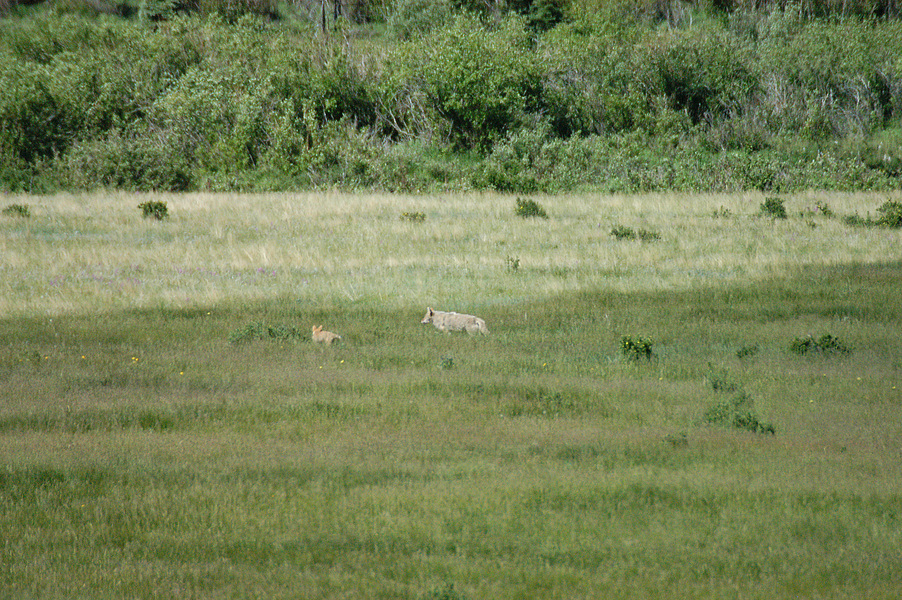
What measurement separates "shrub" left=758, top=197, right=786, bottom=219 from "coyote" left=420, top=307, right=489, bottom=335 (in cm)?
1787

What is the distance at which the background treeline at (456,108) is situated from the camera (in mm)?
44219

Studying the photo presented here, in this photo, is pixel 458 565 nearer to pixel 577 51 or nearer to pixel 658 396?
pixel 658 396

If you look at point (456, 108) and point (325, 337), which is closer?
point (325, 337)

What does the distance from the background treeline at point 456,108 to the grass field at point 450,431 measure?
2374 cm

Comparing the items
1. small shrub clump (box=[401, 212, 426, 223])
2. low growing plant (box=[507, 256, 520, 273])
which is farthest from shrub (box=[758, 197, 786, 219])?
low growing plant (box=[507, 256, 520, 273])

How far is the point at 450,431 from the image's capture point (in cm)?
898

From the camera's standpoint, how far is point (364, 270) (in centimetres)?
2052

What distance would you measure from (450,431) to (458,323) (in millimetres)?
5533

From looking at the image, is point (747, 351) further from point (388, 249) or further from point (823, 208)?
point (823, 208)

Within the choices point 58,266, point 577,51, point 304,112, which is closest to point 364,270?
point 58,266

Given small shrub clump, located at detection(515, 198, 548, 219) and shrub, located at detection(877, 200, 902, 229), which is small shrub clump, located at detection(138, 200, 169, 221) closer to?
small shrub clump, located at detection(515, 198, 548, 219)

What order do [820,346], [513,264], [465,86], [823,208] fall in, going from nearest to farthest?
→ [820,346]
[513,264]
[823,208]
[465,86]

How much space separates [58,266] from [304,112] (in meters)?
32.1

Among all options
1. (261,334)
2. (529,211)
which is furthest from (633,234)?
(261,334)
